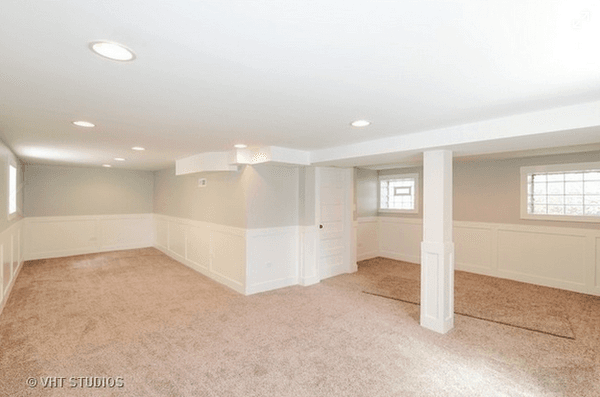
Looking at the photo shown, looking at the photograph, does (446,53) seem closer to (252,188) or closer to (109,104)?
(109,104)

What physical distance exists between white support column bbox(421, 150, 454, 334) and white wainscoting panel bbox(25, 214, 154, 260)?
7.61 m

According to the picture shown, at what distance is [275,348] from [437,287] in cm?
182

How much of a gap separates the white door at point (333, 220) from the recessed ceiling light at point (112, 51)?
151 inches

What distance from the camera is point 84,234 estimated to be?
754 centimetres

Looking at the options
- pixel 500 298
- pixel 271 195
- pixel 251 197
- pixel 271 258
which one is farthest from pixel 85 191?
pixel 500 298

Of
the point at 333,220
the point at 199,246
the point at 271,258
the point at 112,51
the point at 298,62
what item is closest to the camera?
the point at 112,51

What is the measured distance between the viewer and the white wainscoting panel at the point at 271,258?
4594 mm

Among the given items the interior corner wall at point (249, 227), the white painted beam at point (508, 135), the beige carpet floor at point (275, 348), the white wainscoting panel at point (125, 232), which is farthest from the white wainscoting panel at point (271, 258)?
the white wainscoting panel at point (125, 232)

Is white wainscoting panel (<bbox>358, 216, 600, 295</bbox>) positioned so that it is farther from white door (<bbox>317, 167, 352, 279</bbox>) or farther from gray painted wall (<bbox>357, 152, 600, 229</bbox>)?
white door (<bbox>317, 167, 352, 279</bbox>)

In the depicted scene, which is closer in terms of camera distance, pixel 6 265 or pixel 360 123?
Result: pixel 360 123

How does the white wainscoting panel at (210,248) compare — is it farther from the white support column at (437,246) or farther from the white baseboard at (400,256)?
the white baseboard at (400,256)

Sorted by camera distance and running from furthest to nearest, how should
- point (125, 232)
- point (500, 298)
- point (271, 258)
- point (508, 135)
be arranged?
point (125, 232) → point (271, 258) → point (500, 298) → point (508, 135)

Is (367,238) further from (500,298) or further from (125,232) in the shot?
(125,232)

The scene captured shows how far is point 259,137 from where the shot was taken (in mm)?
3527
